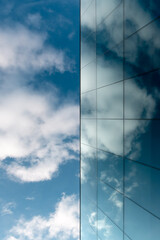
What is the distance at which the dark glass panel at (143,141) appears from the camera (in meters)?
5.83

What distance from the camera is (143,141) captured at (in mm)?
6457

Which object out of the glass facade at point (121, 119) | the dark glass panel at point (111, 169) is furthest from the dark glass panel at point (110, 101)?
the dark glass panel at point (111, 169)

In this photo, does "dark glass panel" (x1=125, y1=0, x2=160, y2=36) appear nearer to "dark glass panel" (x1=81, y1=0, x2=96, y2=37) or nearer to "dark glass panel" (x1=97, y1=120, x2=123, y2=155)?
"dark glass panel" (x1=81, y1=0, x2=96, y2=37)

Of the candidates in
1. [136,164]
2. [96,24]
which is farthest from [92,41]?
[136,164]

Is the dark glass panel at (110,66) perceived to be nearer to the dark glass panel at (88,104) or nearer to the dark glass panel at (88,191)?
the dark glass panel at (88,104)

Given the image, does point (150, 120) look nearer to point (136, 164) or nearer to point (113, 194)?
point (136, 164)

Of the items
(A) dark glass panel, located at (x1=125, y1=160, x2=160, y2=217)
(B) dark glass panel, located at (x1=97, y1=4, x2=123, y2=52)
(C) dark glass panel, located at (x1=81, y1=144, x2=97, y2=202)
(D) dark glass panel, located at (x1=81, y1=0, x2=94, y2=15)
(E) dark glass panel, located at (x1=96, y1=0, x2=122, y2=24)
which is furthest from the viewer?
(D) dark glass panel, located at (x1=81, y1=0, x2=94, y2=15)

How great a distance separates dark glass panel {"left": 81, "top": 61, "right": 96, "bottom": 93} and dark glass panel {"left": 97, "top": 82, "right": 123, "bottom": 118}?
1270 mm

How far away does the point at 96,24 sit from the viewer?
1060 cm

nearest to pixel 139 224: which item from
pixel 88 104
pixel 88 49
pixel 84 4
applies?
pixel 88 104

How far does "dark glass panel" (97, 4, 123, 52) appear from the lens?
26.1ft

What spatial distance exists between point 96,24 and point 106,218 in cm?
1401

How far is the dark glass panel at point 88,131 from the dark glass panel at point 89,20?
7.39m

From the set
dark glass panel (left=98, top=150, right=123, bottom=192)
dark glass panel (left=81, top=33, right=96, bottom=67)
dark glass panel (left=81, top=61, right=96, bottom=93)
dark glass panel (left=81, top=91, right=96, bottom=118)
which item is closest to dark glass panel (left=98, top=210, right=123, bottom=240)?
dark glass panel (left=98, top=150, right=123, bottom=192)
